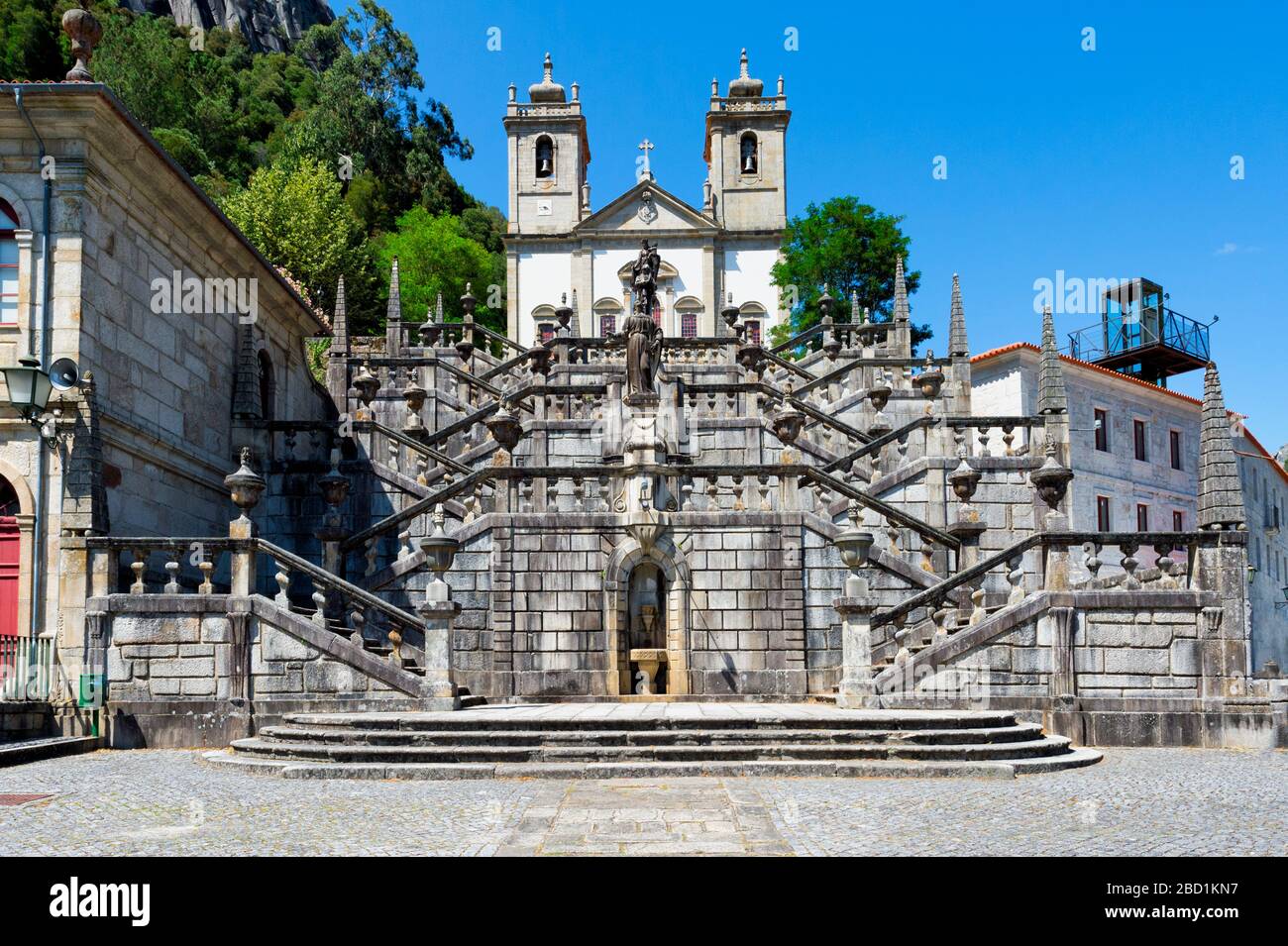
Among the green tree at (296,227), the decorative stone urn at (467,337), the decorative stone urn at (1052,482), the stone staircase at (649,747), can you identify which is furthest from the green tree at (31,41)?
the decorative stone urn at (1052,482)

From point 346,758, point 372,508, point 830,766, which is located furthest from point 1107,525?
point 346,758

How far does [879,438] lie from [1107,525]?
740 inches

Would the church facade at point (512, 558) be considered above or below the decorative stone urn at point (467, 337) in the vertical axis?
below

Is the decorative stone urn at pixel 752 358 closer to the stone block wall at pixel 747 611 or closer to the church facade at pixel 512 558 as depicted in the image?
the church facade at pixel 512 558

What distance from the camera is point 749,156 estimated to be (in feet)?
199

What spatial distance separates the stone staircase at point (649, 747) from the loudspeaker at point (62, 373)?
18.2 ft

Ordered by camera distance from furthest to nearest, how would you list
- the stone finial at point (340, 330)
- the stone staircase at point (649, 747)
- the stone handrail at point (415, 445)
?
the stone finial at point (340, 330), the stone handrail at point (415, 445), the stone staircase at point (649, 747)

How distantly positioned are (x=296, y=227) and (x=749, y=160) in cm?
2427

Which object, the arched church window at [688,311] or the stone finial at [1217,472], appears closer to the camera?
the stone finial at [1217,472]

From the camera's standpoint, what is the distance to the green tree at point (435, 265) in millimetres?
53906

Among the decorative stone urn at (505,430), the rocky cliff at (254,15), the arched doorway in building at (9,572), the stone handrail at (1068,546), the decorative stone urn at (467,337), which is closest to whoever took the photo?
the arched doorway in building at (9,572)

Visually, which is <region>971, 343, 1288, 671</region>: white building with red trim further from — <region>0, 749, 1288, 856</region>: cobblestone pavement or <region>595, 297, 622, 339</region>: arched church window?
<region>0, 749, 1288, 856</region>: cobblestone pavement

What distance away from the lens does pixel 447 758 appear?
41.7ft

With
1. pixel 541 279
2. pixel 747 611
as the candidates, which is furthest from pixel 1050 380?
pixel 541 279
